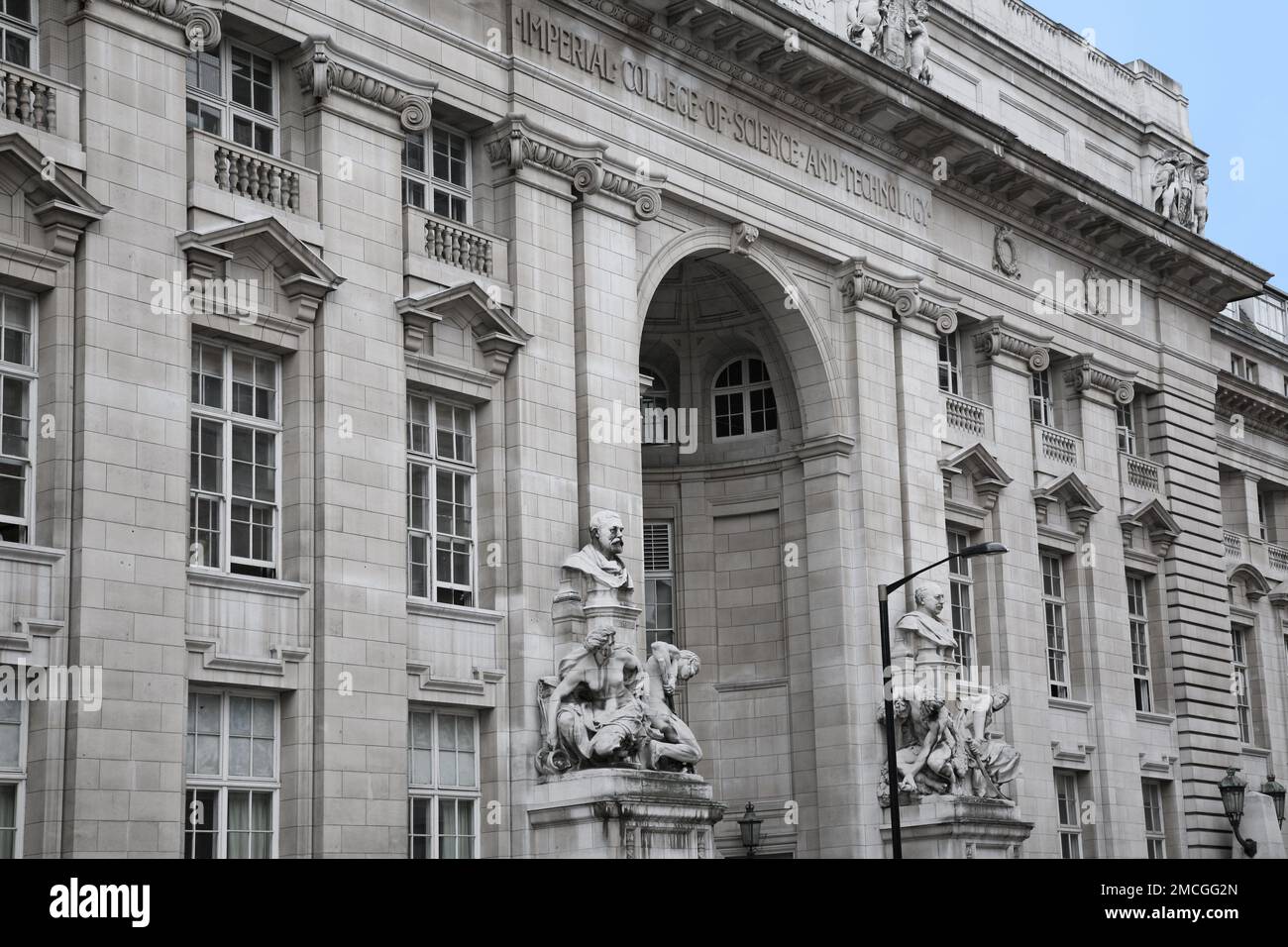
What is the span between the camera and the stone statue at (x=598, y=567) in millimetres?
28203

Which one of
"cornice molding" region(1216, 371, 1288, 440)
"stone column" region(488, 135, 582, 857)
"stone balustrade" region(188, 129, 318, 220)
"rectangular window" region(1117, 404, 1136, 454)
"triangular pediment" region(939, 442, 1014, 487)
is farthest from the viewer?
"cornice molding" region(1216, 371, 1288, 440)

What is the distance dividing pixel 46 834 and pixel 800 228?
18924 mm

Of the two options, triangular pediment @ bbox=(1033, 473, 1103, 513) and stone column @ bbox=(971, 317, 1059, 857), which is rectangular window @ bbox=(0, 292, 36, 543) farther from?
triangular pediment @ bbox=(1033, 473, 1103, 513)

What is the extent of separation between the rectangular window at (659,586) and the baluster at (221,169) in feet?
47.1

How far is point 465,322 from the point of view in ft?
92.3

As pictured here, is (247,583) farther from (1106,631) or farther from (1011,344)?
(1106,631)

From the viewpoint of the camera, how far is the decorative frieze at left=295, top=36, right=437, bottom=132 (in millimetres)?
26266

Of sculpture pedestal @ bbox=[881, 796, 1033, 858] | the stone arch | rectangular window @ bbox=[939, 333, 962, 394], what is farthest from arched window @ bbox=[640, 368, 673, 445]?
sculpture pedestal @ bbox=[881, 796, 1033, 858]

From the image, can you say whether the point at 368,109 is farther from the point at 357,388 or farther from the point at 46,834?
the point at 46,834

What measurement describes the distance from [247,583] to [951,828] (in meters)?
14.6

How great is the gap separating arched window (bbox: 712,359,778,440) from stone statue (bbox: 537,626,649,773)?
414 inches

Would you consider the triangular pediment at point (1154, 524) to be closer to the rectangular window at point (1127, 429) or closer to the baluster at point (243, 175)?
the rectangular window at point (1127, 429)

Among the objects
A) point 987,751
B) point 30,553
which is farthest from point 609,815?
point 987,751

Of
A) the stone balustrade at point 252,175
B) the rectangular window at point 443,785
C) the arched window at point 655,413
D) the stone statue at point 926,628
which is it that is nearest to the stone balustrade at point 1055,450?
the stone statue at point 926,628
